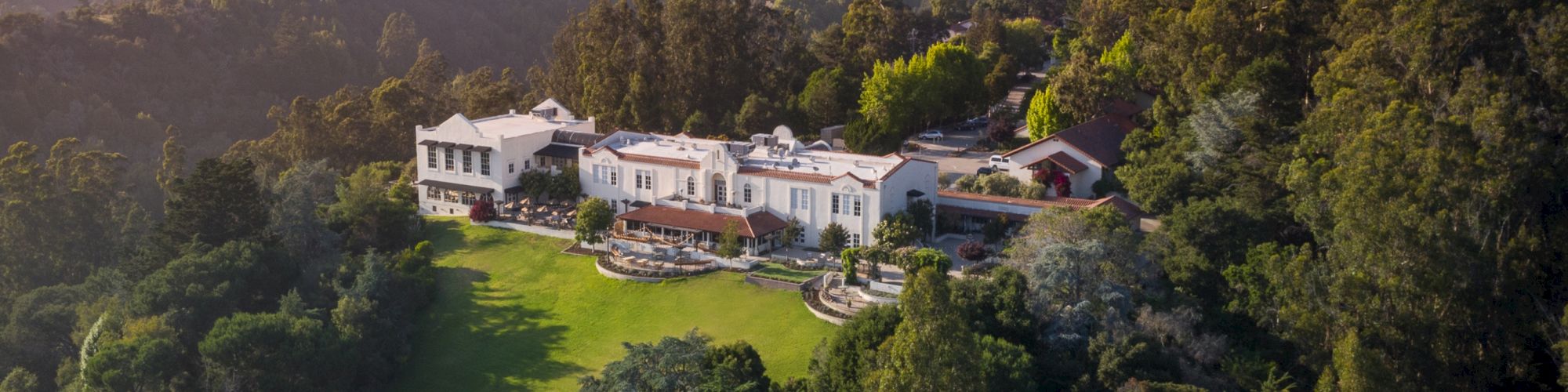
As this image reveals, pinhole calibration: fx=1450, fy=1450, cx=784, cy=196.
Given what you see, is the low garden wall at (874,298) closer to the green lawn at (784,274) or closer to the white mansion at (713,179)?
the green lawn at (784,274)

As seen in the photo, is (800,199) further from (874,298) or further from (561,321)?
(561,321)

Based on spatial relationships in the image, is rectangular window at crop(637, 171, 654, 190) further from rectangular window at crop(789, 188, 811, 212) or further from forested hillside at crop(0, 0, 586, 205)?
forested hillside at crop(0, 0, 586, 205)

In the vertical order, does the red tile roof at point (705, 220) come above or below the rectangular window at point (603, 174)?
below

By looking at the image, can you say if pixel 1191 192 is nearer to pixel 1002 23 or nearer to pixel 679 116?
pixel 679 116

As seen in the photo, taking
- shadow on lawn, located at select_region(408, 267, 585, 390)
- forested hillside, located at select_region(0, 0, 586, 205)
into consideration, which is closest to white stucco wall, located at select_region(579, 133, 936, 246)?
shadow on lawn, located at select_region(408, 267, 585, 390)

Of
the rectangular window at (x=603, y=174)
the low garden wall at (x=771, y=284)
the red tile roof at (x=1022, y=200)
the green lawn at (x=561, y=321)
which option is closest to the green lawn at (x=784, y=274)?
the low garden wall at (x=771, y=284)

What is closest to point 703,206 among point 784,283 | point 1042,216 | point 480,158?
point 784,283
